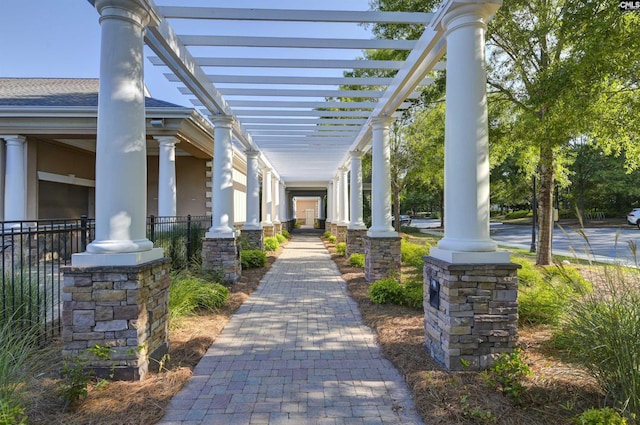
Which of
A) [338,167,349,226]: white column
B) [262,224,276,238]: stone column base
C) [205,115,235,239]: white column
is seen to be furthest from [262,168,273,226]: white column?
[205,115,235,239]: white column

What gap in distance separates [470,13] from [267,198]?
14277mm

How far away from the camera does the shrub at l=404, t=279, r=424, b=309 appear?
5.80 metres

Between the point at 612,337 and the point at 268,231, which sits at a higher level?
the point at 268,231

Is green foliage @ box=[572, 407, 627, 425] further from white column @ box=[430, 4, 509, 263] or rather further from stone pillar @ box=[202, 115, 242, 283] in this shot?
stone pillar @ box=[202, 115, 242, 283]

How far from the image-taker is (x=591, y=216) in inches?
1411

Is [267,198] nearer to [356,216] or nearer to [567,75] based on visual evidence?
[356,216]

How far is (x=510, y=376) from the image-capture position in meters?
3.04

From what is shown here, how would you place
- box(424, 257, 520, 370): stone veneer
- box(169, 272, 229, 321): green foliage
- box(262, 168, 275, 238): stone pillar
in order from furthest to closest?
1. box(262, 168, 275, 238): stone pillar
2. box(169, 272, 229, 321): green foliage
3. box(424, 257, 520, 370): stone veneer

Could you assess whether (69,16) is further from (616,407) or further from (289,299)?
(616,407)

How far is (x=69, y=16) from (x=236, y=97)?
3.00 metres

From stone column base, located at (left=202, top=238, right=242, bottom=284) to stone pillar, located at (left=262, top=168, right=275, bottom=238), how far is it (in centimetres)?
852

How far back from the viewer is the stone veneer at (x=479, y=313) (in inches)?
140

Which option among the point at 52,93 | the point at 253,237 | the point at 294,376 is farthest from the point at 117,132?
the point at 52,93

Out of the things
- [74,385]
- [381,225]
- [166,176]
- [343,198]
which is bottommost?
[74,385]
